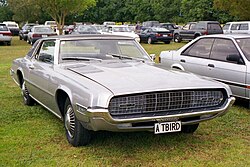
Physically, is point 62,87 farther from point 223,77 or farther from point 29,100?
point 223,77

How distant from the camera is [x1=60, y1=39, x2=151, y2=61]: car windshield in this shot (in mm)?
5598

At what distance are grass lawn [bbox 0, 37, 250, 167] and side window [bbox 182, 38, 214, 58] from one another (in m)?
1.89

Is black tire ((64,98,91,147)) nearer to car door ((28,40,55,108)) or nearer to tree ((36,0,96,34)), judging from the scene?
car door ((28,40,55,108))

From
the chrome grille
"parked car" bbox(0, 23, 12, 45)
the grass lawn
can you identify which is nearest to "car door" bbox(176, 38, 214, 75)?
the grass lawn

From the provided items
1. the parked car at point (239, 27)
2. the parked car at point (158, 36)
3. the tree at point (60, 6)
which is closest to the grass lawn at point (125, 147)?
the parked car at point (239, 27)

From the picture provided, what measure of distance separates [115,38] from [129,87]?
208 cm

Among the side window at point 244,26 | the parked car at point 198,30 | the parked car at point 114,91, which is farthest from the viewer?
the parked car at point 198,30

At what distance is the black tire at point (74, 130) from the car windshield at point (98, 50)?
1.09 metres

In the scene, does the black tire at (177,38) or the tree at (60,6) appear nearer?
the black tire at (177,38)

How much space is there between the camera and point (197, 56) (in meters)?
7.58

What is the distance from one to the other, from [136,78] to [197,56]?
3.50 m

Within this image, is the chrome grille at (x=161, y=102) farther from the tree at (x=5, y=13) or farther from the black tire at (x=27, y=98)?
the tree at (x=5, y=13)

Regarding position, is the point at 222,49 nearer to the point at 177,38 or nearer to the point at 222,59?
the point at 222,59

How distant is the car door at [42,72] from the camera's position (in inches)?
211
